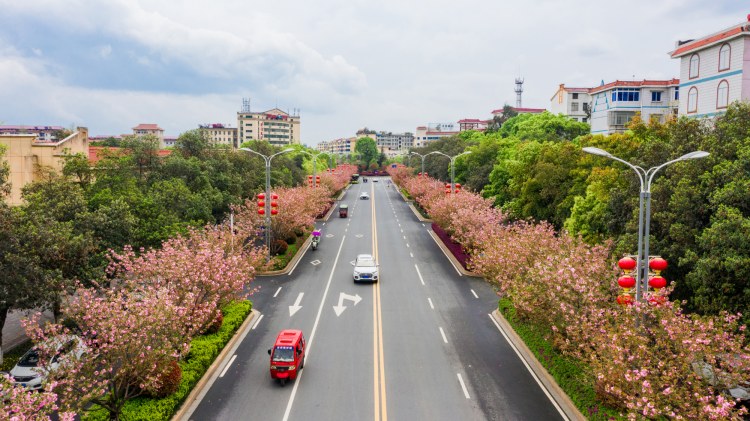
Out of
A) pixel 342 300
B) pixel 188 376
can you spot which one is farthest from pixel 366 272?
pixel 188 376

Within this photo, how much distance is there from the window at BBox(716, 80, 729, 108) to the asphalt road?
2100 centimetres

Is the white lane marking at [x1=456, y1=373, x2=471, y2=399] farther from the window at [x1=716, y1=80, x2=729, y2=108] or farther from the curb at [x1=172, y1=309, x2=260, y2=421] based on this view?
the window at [x1=716, y1=80, x2=729, y2=108]

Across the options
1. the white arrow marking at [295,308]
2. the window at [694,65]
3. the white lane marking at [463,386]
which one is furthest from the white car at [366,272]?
the window at [694,65]

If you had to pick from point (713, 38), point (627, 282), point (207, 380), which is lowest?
point (207, 380)

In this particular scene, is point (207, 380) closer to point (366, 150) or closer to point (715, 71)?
point (715, 71)

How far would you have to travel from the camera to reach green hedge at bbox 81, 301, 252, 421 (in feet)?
50.1

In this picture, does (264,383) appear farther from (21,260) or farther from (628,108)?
(628,108)

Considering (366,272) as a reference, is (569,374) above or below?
below

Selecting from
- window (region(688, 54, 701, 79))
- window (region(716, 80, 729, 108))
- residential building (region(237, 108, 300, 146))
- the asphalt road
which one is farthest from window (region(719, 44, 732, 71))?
residential building (region(237, 108, 300, 146))

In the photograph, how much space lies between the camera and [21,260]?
58.7 ft

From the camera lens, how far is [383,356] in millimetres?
21344

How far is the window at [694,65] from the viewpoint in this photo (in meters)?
39.8

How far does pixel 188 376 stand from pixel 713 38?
39.9 m

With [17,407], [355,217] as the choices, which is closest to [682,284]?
[17,407]
